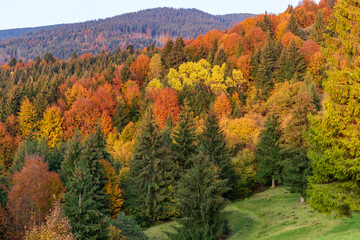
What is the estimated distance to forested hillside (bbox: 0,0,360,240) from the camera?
15664 millimetres

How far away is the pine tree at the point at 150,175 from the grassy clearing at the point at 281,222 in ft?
9.63

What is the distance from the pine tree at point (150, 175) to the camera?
1582 inches

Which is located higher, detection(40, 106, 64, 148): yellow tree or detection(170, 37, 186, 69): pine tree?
detection(170, 37, 186, 69): pine tree

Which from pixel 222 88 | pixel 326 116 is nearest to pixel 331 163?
pixel 326 116

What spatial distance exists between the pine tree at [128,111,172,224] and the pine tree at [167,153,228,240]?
13.9m

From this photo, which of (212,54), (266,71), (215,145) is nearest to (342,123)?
(215,145)

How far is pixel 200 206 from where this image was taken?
25750 mm

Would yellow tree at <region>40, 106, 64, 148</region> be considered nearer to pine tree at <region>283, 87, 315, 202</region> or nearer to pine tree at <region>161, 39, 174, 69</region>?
Result: pine tree at <region>161, 39, 174, 69</region>

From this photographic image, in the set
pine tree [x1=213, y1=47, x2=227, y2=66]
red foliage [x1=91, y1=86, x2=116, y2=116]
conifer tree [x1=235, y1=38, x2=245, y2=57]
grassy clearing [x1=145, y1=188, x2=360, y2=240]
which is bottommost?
grassy clearing [x1=145, y1=188, x2=360, y2=240]

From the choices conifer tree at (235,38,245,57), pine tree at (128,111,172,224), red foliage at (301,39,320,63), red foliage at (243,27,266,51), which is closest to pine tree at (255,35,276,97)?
red foliage at (301,39,320,63)

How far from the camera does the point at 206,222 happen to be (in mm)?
25969

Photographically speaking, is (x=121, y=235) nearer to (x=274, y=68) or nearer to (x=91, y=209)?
(x=91, y=209)

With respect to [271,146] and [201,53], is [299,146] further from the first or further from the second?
[201,53]

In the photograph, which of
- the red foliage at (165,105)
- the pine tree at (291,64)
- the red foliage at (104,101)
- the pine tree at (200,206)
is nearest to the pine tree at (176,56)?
the red foliage at (165,105)
